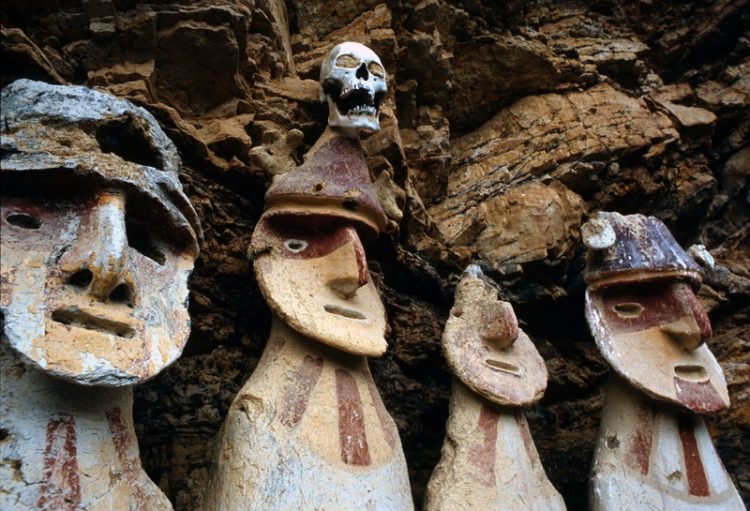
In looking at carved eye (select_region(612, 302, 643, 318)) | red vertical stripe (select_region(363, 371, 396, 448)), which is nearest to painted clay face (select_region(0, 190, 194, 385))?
red vertical stripe (select_region(363, 371, 396, 448))

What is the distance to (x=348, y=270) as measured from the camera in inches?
66.6

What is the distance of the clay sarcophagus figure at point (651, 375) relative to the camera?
5.82ft

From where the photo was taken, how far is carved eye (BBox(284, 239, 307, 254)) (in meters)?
1.74

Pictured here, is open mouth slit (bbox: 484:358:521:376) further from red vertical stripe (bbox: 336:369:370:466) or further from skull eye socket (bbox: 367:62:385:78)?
skull eye socket (bbox: 367:62:385:78)

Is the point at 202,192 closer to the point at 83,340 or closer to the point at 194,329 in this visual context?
the point at 194,329

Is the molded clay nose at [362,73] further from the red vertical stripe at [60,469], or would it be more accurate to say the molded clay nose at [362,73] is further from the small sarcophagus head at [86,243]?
the red vertical stripe at [60,469]

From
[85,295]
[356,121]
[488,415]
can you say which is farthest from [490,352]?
[85,295]

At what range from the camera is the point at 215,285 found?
184 cm

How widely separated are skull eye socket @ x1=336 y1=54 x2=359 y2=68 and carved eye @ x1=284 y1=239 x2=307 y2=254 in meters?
0.53

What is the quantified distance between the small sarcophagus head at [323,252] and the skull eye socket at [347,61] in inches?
10.4

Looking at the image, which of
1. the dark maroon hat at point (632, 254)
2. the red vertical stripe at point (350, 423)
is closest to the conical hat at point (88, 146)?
the red vertical stripe at point (350, 423)

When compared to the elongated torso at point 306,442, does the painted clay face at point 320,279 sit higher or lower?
higher

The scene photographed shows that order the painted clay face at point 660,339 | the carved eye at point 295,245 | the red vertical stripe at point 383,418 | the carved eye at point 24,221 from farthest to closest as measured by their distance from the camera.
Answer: the painted clay face at point 660,339 → the carved eye at point 295,245 → the red vertical stripe at point 383,418 → the carved eye at point 24,221

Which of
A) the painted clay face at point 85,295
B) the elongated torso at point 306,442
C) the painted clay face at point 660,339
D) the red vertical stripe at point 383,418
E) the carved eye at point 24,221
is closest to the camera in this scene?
the painted clay face at point 85,295
